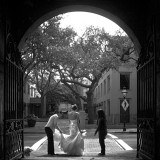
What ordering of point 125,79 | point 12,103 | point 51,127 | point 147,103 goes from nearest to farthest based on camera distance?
point 12,103 < point 147,103 < point 51,127 < point 125,79

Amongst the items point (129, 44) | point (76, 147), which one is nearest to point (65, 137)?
point (76, 147)

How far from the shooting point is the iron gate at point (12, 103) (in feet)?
25.0

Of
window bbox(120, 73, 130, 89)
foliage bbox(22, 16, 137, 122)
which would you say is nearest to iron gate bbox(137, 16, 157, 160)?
foliage bbox(22, 16, 137, 122)

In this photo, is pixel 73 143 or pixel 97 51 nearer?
pixel 73 143

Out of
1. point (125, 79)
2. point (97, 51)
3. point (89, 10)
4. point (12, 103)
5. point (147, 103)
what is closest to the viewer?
point (12, 103)

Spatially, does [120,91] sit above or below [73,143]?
above

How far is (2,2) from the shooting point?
24.9 feet

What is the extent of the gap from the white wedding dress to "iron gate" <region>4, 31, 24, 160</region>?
3062mm

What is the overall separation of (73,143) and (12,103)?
4.55 m

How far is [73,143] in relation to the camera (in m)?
12.4

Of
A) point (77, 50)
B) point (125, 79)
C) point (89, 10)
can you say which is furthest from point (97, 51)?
point (89, 10)

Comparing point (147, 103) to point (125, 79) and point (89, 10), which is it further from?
point (125, 79)

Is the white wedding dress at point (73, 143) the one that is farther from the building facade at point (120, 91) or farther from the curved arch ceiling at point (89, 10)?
the building facade at point (120, 91)

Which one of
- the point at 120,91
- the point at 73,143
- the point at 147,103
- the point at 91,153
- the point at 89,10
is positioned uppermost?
the point at 89,10
